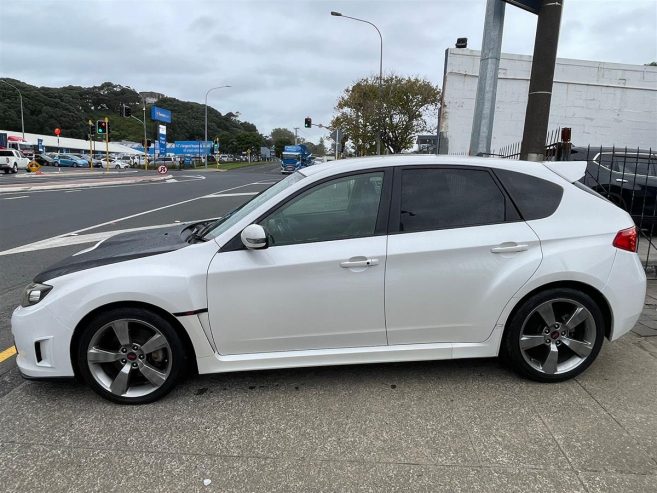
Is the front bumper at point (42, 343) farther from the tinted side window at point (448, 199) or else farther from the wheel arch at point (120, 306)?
the tinted side window at point (448, 199)

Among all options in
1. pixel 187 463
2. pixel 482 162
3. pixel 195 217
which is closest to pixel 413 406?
pixel 187 463

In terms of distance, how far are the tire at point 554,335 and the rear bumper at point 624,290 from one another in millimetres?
120

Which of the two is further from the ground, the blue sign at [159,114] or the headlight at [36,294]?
the blue sign at [159,114]

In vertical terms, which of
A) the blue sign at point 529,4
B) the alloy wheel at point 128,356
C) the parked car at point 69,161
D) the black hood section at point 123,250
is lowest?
the parked car at point 69,161

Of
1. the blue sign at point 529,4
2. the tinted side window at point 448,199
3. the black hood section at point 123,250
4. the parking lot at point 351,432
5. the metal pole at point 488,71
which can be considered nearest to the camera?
the parking lot at point 351,432

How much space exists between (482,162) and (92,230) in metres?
9.33

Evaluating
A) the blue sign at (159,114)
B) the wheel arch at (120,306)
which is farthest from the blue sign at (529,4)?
the blue sign at (159,114)

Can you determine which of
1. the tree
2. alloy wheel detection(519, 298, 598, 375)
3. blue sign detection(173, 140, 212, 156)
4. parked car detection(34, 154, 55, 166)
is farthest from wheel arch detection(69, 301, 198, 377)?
blue sign detection(173, 140, 212, 156)

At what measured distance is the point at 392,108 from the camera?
38.4 m

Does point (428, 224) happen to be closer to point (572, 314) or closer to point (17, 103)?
point (572, 314)

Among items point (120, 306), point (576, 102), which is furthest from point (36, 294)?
point (576, 102)

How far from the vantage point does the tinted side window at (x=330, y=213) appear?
329 cm

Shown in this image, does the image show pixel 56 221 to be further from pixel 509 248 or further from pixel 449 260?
pixel 509 248

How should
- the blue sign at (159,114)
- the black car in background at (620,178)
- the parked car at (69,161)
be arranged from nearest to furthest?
1. the black car in background at (620,178)
2. the parked car at (69,161)
3. the blue sign at (159,114)
